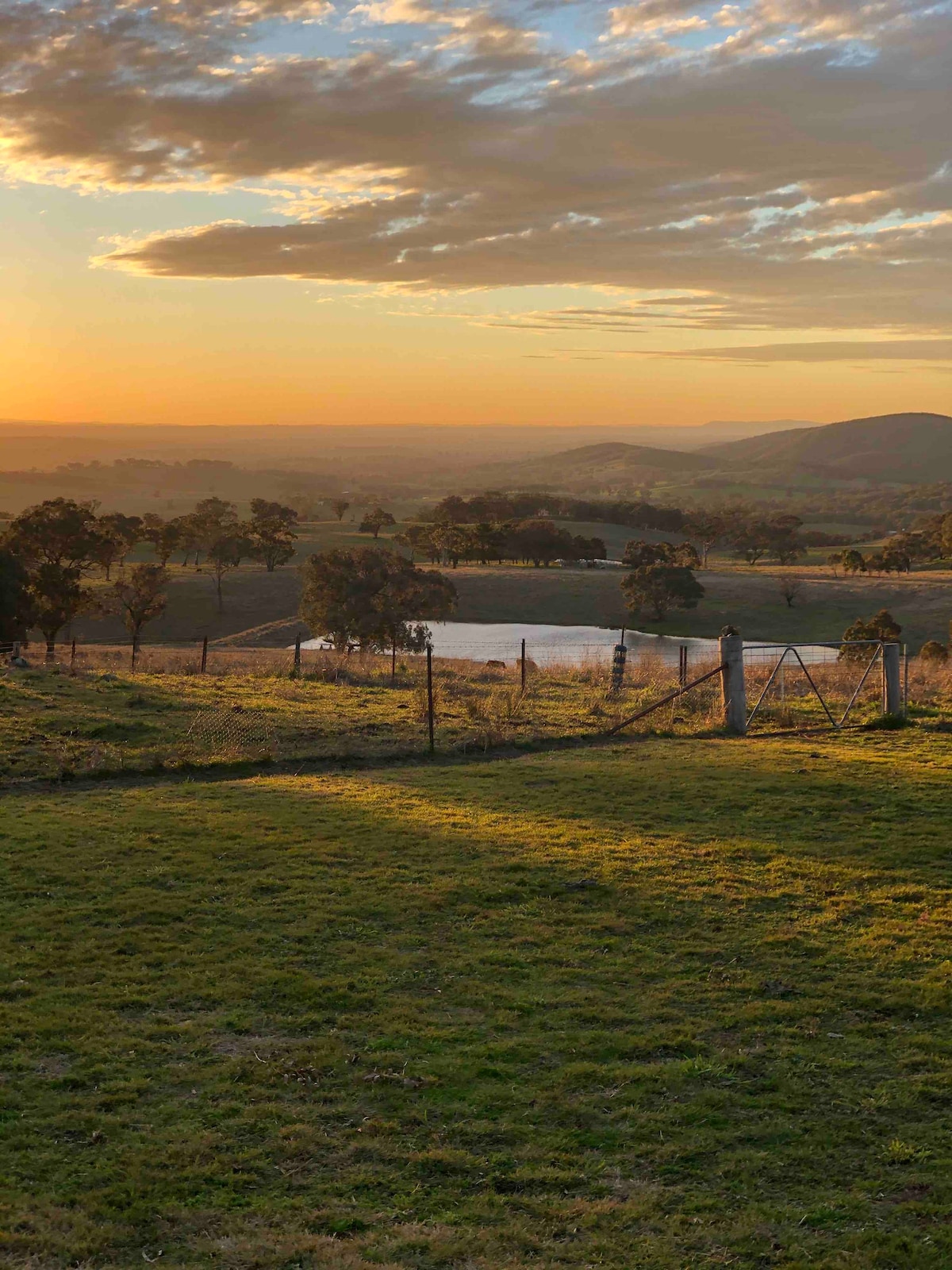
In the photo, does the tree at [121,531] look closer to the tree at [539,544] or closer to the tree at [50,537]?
the tree at [50,537]

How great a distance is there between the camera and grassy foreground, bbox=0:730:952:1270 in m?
5.81

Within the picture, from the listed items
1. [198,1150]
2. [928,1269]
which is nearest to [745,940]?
[928,1269]

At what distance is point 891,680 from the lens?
2216 cm

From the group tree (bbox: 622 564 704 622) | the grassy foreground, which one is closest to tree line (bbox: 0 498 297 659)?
the grassy foreground

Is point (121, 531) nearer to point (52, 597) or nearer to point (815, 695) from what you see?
point (52, 597)

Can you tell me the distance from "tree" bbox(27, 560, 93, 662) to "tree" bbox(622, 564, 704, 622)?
46.9 meters

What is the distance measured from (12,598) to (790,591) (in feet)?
200

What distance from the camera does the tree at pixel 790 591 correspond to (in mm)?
87062

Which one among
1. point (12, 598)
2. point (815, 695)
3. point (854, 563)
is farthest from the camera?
point (854, 563)

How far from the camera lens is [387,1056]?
25.4 feet

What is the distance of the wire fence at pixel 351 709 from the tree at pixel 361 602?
76.3 ft

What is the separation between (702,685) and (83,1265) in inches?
900

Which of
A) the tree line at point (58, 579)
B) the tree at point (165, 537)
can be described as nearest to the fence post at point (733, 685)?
the tree line at point (58, 579)

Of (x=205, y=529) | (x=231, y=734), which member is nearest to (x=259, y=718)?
(x=231, y=734)
